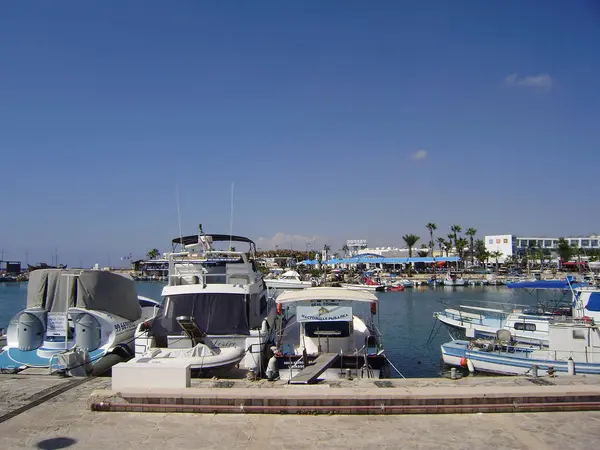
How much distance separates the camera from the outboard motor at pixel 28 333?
1902 cm

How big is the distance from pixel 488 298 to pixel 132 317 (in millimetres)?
61952

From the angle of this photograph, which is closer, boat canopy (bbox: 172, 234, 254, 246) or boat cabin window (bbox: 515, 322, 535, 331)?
boat canopy (bbox: 172, 234, 254, 246)

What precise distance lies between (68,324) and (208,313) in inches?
248

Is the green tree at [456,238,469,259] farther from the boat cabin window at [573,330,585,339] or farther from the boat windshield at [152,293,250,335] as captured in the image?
the boat windshield at [152,293,250,335]

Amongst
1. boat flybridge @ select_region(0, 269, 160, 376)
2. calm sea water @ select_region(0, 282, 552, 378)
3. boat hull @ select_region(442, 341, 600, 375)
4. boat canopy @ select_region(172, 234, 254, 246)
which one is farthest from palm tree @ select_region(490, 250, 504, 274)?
boat flybridge @ select_region(0, 269, 160, 376)

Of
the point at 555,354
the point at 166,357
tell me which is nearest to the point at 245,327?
the point at 166,357

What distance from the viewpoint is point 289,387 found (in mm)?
10648

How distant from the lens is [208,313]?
1686 cm

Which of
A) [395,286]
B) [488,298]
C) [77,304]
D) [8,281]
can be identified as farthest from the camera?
[8,281]

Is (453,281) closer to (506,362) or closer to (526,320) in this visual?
(526,320)

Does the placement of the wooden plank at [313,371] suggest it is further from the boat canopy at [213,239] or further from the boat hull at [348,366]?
the boat canopy at [213,239]

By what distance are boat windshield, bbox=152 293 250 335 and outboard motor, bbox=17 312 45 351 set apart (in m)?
5.71

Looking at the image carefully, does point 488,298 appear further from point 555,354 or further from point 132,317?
Answer: point 132,317

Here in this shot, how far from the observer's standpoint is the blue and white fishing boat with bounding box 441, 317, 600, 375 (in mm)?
20641
